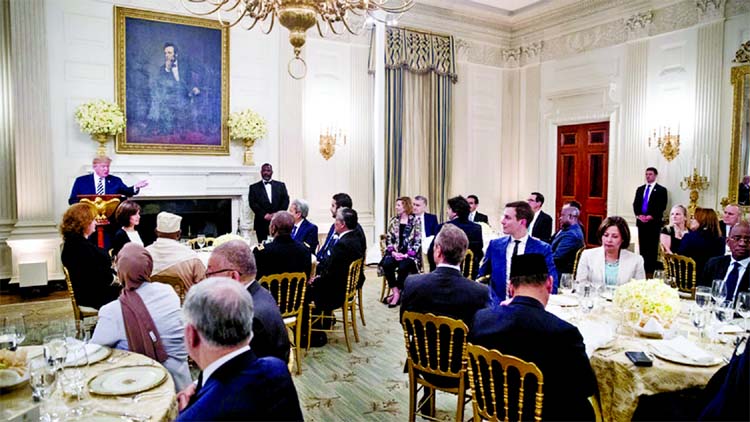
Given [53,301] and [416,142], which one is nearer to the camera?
[53,301]

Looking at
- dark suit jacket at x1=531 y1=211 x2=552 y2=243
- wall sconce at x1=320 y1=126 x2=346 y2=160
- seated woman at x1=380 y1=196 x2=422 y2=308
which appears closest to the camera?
seated woman at x1=380 y1=196 x2=422 y2=308

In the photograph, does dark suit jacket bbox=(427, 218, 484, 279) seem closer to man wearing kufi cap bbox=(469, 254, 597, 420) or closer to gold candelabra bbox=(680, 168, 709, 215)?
man wearing kufi cap bbox=(469, 254, 597, 420)

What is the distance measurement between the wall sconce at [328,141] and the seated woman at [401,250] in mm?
2612

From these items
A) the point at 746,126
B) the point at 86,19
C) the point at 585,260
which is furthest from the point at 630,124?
the point at 86,19

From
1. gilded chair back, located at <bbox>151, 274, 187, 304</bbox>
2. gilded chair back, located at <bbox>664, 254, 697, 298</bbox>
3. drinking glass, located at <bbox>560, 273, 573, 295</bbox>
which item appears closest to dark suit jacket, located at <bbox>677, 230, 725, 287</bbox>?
gilded chair back, located at <bbox>664, 254, 697, 298</bbox>

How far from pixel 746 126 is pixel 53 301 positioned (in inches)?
383

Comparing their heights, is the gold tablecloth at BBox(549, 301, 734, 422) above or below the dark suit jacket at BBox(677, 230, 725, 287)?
below

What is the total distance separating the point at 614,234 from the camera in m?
3.92

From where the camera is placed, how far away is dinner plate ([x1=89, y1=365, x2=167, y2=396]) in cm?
212

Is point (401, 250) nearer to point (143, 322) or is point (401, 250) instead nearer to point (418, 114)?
point (418, 114)

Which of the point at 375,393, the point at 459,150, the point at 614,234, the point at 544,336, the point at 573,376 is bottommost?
the point at 375,393

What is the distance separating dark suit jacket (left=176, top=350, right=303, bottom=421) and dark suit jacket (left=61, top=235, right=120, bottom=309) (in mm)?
3037

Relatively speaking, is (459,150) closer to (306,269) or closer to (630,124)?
(630,124)

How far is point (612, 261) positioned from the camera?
13.1 feet
